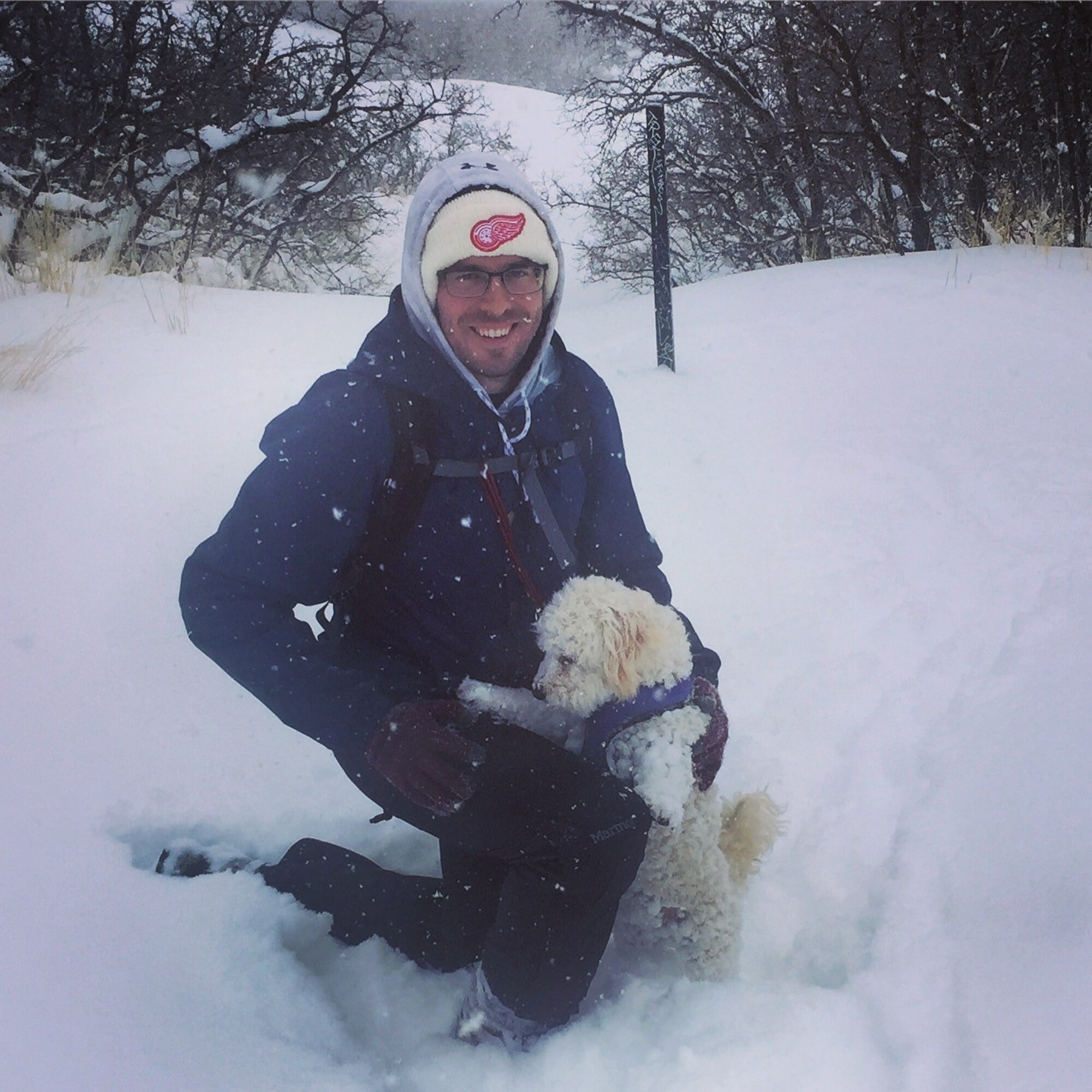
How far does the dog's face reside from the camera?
1673mm

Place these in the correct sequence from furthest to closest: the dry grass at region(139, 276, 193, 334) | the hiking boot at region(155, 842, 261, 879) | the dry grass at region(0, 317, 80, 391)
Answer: the dry grass at region(139, 276, 193, 334)
the dry grass at region(0, 317, 80, 391)
the hiking boot at region(155, 842, 261, 879)

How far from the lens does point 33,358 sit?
3.35 meters

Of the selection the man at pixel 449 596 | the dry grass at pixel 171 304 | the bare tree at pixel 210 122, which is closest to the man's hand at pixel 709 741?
the man at pixel 449 596

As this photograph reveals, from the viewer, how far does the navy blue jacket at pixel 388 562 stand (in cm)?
152

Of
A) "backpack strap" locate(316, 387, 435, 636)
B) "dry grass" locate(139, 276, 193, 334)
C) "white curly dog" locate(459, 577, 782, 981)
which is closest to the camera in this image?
"backpack strap" locate(316, 387, 435, 636)

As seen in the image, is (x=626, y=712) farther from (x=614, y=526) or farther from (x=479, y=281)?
(x=479, y=281)

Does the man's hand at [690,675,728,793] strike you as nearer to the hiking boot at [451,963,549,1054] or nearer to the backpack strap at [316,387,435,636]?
the hiking boot at [451,963,549,1054]

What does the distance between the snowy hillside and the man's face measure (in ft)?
4.39

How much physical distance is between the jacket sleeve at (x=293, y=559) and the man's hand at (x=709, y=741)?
703 mm

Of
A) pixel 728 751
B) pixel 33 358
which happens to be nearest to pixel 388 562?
pixel 728 751

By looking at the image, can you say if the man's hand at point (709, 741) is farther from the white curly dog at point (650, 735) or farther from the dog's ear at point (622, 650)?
the dog's ear at point (622, 650)

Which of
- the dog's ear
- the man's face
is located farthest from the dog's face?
the man's face

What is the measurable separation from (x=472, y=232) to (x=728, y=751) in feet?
5.71

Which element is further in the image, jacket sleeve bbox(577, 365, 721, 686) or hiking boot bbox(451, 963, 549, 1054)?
jacket sleeve bbox(577, 365, 721, 686)
